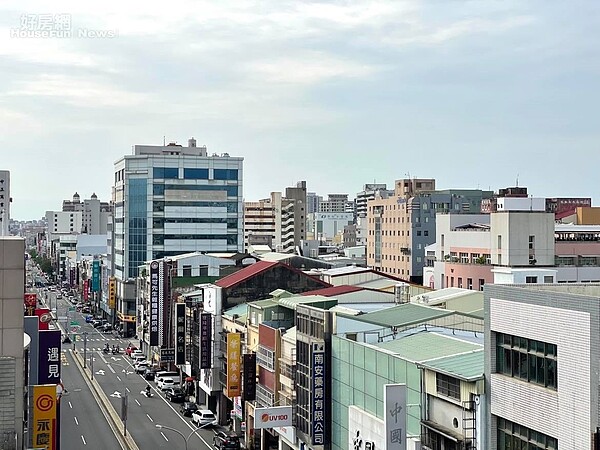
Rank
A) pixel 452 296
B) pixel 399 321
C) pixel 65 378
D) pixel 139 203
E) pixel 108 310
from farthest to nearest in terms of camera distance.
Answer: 1. pixel 108 310
2. pixel 139 203
3. pixel 65 378
4. pixel 452 296
5. pixel 399 321

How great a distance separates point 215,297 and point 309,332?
25961 mm

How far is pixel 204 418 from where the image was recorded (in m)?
67.9

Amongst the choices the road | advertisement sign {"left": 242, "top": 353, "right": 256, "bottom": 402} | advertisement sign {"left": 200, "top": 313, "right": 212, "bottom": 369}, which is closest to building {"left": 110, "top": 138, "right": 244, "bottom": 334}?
the road

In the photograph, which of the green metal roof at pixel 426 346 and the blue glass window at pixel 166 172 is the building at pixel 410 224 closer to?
the blue glass window at pixel 166 172

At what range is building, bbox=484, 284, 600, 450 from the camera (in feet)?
85.1

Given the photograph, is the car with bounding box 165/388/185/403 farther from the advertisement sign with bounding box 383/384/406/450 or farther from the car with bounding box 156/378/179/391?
the advertisement sign with bounding box 383/384/406/450

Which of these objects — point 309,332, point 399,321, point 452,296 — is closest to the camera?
point 399,321

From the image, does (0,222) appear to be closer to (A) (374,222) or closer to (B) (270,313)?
(B) (270,313)

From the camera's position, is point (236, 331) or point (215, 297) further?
point (215, 297)

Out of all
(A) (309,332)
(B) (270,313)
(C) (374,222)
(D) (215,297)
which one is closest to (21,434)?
(A) (309,332)

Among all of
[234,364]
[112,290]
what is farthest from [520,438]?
[112,290]

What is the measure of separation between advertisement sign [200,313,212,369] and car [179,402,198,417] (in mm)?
3847

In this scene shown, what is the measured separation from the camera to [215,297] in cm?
7288

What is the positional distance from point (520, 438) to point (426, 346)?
1007cm
